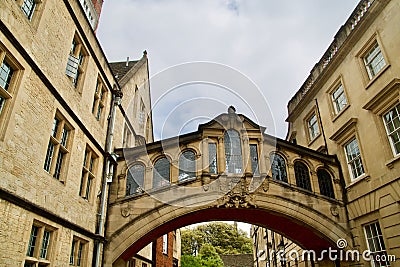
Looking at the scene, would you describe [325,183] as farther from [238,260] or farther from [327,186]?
[238,260]

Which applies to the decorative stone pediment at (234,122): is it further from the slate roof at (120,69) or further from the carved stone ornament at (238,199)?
the slate roof at (120,69)

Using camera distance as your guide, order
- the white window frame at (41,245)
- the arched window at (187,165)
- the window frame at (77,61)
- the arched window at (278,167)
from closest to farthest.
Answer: the white window frame at (41,245)
the window frame at (77,61)
the arched window at (187,165)
the arched window at (278,167)

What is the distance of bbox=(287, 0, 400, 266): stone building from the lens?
33.4 feet

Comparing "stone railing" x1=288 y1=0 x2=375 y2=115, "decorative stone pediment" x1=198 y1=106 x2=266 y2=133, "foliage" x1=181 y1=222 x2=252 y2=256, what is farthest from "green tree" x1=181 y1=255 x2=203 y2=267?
"foliage" x1=181 y1=222 x2=252 y2=256

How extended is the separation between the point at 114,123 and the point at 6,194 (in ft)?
23.0

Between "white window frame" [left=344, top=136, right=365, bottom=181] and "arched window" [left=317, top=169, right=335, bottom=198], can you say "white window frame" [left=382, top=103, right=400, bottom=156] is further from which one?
"arched window" [left=317, top=169, right=335, bottom=198]

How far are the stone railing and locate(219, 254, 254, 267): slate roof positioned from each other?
33244 millimetres

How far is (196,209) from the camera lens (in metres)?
11.7

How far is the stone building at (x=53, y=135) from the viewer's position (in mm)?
6023

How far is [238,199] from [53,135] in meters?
6.91

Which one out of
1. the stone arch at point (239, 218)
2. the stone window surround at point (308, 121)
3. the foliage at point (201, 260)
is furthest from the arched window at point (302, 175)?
the foliage at point (201, 260)

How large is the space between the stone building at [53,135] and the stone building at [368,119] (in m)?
9.39

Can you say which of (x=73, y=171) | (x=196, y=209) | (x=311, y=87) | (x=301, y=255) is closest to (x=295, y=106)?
(x=311, y=87)

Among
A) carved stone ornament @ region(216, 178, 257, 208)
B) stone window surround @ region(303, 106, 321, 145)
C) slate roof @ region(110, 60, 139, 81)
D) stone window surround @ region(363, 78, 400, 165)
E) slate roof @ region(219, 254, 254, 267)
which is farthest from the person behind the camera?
slate roof @ region(219, 254, 254, 267)
